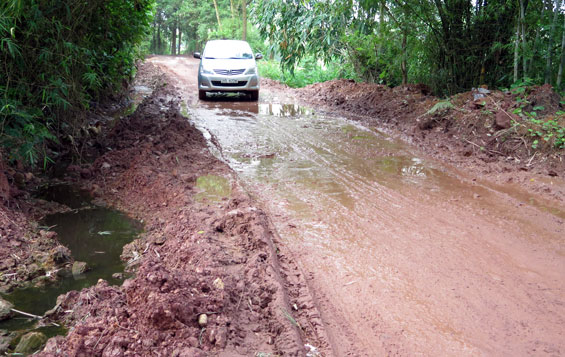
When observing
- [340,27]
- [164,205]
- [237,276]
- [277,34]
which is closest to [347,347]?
[237,276]

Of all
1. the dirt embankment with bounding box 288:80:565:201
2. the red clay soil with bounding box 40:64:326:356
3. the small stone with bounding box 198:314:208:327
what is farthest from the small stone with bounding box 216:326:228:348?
the dirt embankment with bounding box 288:80:565:201

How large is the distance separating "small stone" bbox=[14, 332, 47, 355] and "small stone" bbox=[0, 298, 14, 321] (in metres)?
0.44

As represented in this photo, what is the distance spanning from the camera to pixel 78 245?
4340 millimetres

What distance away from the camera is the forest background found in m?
5.03

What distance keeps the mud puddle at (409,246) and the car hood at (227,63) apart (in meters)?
6.09

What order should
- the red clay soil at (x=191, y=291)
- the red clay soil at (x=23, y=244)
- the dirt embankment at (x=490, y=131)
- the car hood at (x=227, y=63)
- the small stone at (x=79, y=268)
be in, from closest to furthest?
the red clay soil at (x=191, y=291), the red clay soil at (x=23, y=244), the small stone at (x=79, y=268), the dirt embankment at (x=490, y=131), the car hood at (x=227, y=63)

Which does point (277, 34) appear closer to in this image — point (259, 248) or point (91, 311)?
point (259, 248)

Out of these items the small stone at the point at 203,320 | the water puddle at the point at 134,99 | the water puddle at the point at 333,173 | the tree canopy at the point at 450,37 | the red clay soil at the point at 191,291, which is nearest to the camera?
the red clay soil at the point at 191,291

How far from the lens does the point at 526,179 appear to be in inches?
233

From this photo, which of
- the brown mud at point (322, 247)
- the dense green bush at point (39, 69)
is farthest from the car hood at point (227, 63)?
the dense green bush at point (39, 69)

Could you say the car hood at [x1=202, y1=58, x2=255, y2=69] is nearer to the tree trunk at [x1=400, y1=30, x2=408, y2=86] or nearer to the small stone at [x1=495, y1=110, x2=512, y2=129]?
the tree trunk at [x1=400, y1=30, x2=408, y2=86]

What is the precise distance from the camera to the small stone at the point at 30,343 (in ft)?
8.67

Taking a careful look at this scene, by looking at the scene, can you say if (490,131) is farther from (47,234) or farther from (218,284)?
(47,234)

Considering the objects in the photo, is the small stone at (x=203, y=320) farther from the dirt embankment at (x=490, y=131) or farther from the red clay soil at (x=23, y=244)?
the dirt embankment at (x=490, y=131)
